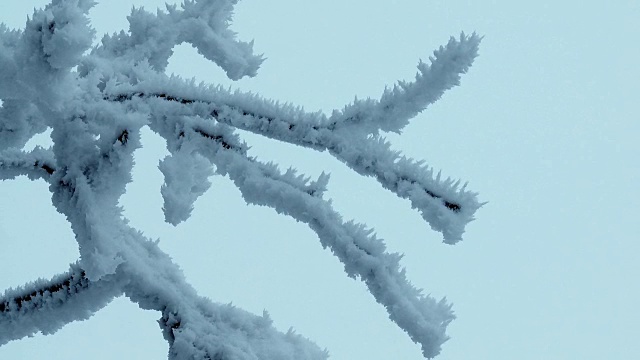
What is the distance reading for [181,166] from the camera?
1.05 meters

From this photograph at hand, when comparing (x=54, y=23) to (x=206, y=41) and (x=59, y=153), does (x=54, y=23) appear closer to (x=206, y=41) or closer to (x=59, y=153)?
(x=59, y=153)

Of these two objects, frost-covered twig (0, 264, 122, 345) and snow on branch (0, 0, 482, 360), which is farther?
frost-covered twig (0, 264, 122, 345)

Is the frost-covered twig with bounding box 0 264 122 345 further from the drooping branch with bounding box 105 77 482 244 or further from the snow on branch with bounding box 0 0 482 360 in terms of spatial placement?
the drooping branch with bounding box 105 77 482 244

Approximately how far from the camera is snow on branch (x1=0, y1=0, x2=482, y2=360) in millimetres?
766

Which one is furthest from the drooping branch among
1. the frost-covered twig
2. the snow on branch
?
the frost-covered twig

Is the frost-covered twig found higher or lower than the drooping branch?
lower

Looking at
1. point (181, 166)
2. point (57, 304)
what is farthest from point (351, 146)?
point (57, 304)

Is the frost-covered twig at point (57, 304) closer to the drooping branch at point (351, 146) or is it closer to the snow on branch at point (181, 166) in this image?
the snow on branch at point (181, 166)

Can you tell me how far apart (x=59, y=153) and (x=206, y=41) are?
0.41m

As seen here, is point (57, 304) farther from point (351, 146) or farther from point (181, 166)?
point (351, 146)

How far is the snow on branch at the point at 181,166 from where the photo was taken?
77 cm

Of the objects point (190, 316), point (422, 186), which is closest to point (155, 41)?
point (190, 316)

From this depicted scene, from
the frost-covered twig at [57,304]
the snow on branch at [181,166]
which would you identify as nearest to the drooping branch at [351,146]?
the snow on branch at [181,166]

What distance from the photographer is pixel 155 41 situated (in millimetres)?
1158
